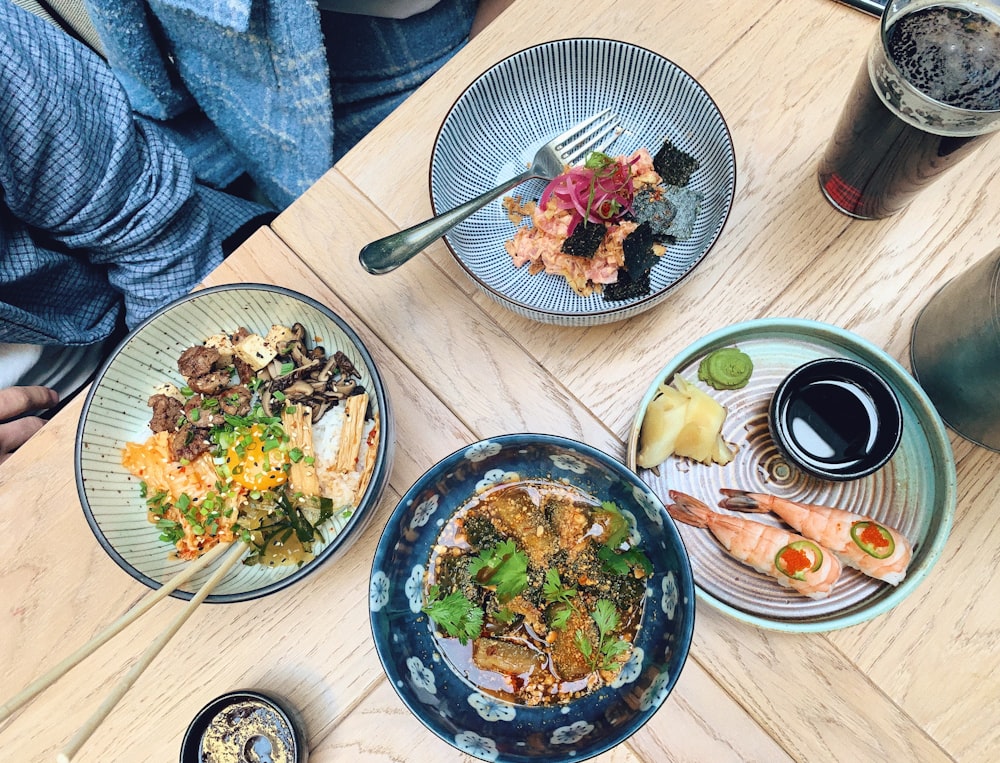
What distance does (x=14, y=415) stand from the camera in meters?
1.22

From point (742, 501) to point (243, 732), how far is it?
783mm

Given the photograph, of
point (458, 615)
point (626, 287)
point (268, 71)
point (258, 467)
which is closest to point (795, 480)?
point (626, 287)

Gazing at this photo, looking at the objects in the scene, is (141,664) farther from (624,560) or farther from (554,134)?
(554,134)

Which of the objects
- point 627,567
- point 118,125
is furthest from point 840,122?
point 118,125

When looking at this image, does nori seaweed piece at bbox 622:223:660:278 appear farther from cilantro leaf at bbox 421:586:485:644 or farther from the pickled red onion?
cilantro leaf at bbox 421:586:485:644

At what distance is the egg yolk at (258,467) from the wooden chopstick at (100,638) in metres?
0.10

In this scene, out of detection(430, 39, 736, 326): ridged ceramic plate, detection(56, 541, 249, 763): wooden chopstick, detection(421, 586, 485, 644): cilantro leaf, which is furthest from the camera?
detection(430, 39, 736, 326): ridged ceramic plate

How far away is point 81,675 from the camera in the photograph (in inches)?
39.3

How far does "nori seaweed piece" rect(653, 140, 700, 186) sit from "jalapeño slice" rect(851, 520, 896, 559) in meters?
0.57

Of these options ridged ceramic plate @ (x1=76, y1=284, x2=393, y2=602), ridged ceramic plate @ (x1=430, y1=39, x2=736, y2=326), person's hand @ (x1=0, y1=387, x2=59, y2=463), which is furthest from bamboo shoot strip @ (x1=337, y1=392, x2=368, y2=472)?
person's hand @ (x1=0, y1=387, x2=59, y2=463)

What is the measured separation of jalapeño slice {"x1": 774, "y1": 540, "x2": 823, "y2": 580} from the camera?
2.87ft

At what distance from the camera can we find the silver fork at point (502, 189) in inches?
37.8

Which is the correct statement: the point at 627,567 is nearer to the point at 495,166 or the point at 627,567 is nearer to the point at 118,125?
the point at 495,166

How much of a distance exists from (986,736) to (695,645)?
0.39 meters
